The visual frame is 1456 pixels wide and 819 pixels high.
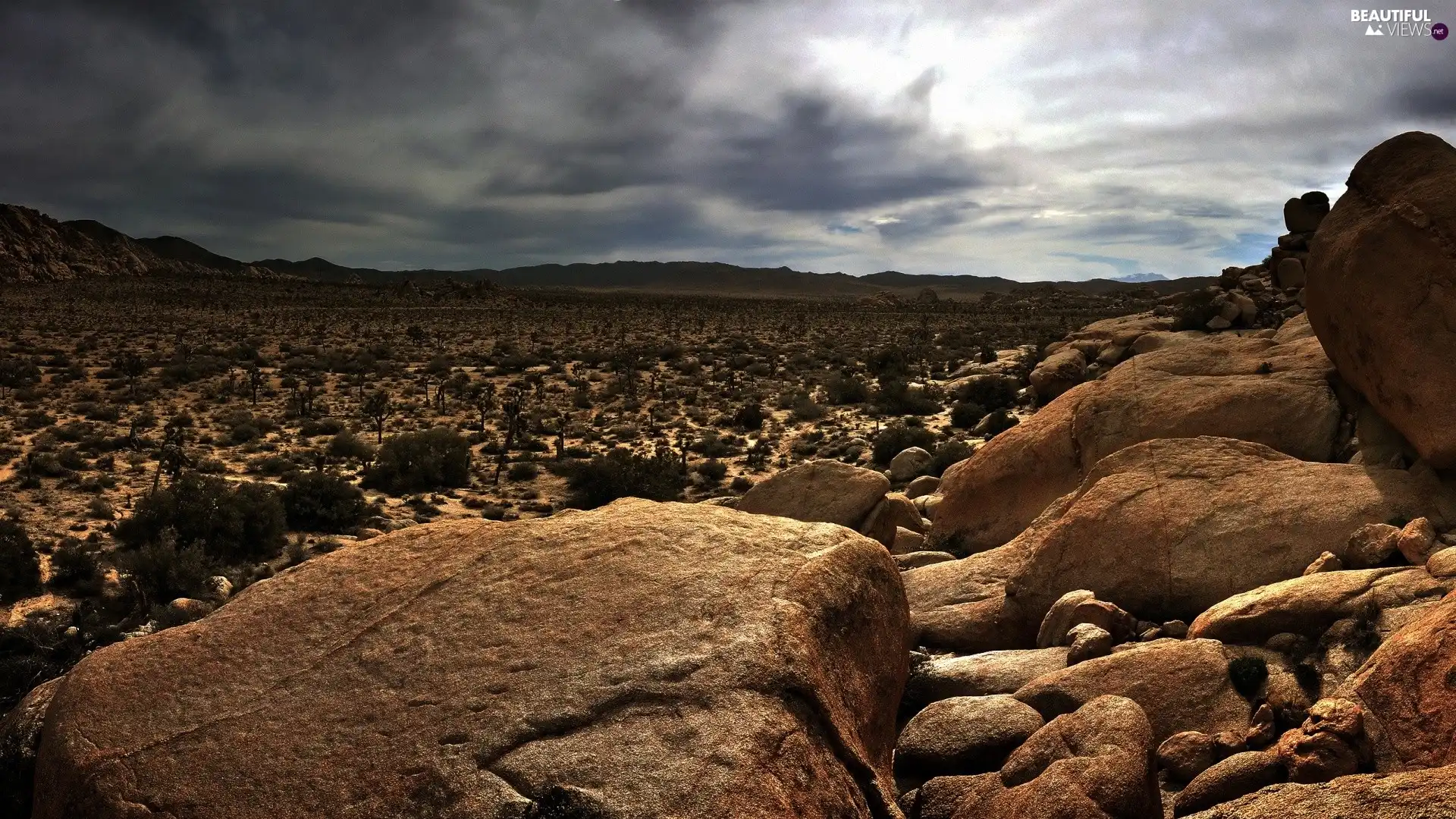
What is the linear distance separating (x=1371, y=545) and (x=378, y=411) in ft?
84.8

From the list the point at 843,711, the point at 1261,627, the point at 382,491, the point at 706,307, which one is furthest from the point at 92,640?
the point at 706,307

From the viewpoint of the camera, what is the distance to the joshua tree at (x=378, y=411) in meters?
26.2

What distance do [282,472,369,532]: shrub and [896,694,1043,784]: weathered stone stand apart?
14.1 metres

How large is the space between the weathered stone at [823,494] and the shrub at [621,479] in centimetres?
592

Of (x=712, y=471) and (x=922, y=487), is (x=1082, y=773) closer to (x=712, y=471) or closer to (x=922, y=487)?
(x=922, y=487)

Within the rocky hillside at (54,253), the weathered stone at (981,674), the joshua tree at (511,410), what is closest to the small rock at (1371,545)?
the weathered stone at (981,674)

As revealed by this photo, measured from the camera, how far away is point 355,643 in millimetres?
5379

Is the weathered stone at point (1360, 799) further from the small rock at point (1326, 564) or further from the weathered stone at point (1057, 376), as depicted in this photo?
the weathered stone at point (1057, 376)

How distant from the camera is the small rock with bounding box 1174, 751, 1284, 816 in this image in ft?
17.5

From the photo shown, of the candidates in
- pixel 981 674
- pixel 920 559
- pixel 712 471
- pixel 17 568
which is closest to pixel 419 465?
pixel 712 471

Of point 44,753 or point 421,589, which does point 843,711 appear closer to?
point 421,589

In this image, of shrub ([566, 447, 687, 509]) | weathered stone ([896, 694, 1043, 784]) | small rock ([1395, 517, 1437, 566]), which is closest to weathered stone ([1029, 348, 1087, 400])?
shrub ([566, 447, 687, 509])

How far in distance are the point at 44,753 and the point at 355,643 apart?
5.55 feet

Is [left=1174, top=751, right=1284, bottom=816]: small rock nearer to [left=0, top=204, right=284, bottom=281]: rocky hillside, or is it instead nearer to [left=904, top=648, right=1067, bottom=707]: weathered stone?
[left=904, top=648, right=1067, bottom=707]: weathered stone
